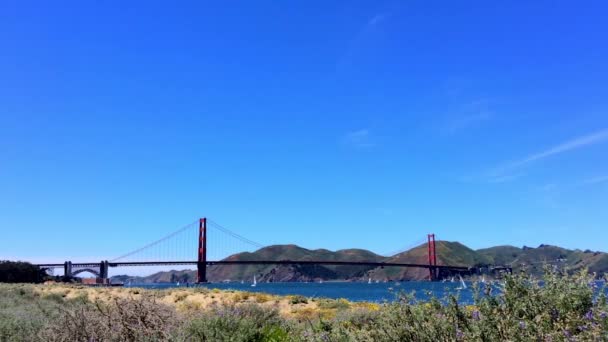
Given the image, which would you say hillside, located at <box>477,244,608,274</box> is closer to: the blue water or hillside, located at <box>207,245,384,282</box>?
the blue water

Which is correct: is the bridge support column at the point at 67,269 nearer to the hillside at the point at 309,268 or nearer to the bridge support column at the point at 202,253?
the bridge support column at the point at 202,253

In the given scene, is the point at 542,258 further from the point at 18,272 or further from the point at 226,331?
the point at 18,272

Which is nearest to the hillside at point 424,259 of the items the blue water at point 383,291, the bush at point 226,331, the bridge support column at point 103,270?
the blue water at point 383,291

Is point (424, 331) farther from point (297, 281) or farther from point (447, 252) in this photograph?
point (297, 281)

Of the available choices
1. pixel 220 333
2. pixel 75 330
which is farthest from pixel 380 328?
pixel 75 330

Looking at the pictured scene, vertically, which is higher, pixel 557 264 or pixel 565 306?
pixel 557 264

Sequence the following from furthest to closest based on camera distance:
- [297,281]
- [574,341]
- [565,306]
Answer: [297,281] → [565,306] → [574,341]

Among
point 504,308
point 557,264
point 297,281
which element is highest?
point 557,264

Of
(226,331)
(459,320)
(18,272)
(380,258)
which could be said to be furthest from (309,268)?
(459,320)

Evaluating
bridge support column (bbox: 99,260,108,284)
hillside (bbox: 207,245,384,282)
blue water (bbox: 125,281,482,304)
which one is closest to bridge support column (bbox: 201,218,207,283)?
blue water (bbox: 125,281,482,304)
